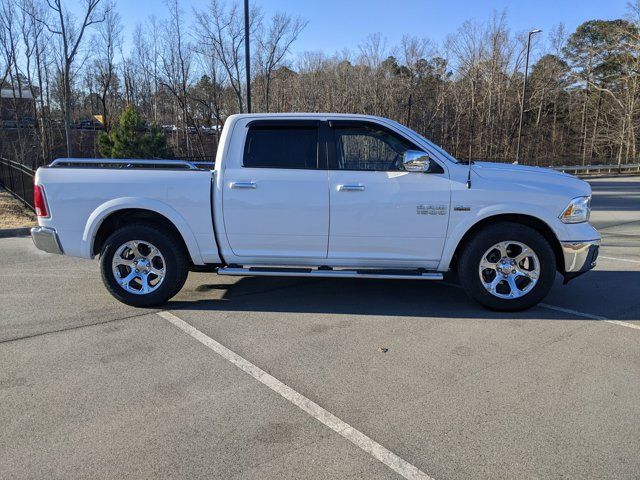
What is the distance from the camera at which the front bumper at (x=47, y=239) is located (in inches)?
201

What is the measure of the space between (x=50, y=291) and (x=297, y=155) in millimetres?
3468

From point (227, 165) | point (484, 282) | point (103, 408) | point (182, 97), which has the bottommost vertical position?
point (103, 408)

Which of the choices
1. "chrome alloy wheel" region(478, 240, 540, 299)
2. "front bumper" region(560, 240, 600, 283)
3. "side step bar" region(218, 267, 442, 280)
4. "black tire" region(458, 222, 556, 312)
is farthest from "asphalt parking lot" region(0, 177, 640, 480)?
"front bumper" region(560, 240, 600, 283)

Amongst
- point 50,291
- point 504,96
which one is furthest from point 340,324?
point 504,96

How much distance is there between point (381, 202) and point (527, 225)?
154 centimetres

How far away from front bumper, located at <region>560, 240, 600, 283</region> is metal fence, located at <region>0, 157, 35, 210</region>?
458 inches

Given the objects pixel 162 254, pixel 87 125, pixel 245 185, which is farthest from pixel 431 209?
pixel 87 125

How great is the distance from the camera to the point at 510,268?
4.92 m

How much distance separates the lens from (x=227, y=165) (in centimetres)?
498

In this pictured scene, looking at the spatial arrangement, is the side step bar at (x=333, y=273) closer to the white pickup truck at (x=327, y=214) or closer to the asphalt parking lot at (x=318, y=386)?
the white pickup truck at (x=327, y=214)

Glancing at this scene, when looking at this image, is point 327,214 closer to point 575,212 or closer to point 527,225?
point 527,225

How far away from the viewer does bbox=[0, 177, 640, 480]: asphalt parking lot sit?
264 centimetres

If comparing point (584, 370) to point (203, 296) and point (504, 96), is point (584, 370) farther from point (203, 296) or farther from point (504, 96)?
point (504, 96)

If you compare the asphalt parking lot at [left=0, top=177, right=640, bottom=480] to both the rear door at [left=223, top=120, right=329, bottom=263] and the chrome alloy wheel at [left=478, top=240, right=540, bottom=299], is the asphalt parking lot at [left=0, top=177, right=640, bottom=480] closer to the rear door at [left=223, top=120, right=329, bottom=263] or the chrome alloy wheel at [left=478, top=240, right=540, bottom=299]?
the chrome alloy wheel at [left=478, top=240, right=540, bottom=299]
